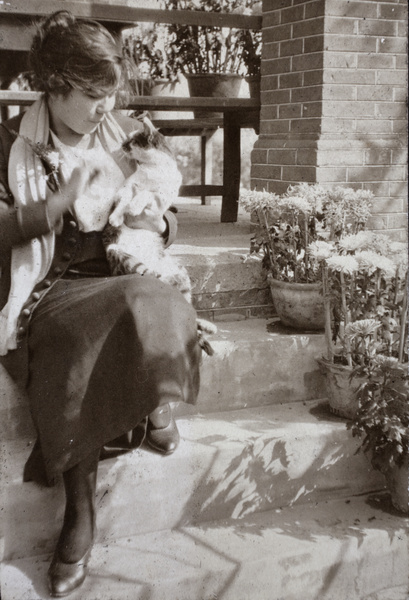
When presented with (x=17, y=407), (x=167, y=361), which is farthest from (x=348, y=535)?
(x=17, y=407)

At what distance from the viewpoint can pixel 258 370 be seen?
3.27m

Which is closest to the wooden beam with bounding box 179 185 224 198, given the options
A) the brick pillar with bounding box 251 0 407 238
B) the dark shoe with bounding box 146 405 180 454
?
the brick pillar with bounding box 251 0 407 238

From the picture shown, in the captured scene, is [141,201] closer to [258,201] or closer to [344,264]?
[344,264]

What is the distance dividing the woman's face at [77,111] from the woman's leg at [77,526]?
48.8 inches

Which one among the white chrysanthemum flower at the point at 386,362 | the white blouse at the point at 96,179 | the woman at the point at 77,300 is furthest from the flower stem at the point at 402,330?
the white blouse at the point at 96,179

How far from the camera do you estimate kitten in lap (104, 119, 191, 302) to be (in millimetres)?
2643

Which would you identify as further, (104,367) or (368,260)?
(368,260)

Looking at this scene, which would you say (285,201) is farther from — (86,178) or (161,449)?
(161,449)

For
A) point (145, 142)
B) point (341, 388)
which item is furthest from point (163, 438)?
point (145, 142)

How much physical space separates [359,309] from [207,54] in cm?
288

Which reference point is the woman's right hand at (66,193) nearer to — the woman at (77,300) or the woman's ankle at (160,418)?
the woman at (77,300)

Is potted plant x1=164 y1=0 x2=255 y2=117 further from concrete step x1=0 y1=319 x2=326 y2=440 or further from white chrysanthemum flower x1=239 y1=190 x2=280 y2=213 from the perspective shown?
concrete step x1=0 y1=319 x2=326 y2=440

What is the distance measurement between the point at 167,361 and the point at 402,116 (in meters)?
2.42

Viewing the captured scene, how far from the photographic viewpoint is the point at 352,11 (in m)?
3.77
